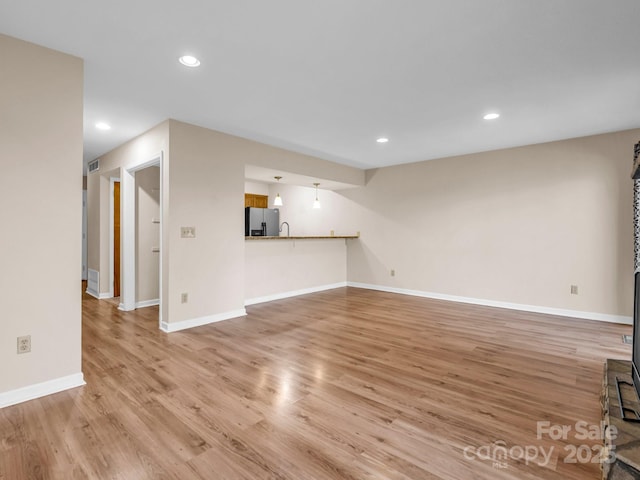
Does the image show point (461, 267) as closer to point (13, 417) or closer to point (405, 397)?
point (405, 397)

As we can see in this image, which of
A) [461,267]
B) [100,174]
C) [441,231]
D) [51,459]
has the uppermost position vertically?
[100,174]

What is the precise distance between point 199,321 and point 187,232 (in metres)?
1.09

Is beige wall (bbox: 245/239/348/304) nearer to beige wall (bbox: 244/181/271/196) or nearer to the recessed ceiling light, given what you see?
beige wall (bbox: 244/181/271/196)

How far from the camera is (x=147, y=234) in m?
4.96

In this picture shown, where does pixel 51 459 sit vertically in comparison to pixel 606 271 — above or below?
below

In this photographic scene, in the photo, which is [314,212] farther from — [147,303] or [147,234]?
[147,303]

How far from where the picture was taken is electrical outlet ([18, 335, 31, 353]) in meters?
2.22

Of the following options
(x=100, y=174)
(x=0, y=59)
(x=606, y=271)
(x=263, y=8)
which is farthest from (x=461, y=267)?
(x=100, y=174)

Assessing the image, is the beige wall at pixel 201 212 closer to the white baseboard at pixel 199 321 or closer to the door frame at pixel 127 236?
the white baseboard at pixel 199 321

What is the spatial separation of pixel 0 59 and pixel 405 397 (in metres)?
3.57

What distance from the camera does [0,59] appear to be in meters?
2.16

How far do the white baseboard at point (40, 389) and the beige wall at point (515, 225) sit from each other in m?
5.09

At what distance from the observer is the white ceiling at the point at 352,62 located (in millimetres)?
1942

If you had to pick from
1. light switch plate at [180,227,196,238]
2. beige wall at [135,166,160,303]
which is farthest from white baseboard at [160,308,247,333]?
beige wall at [135,166,160,303]
